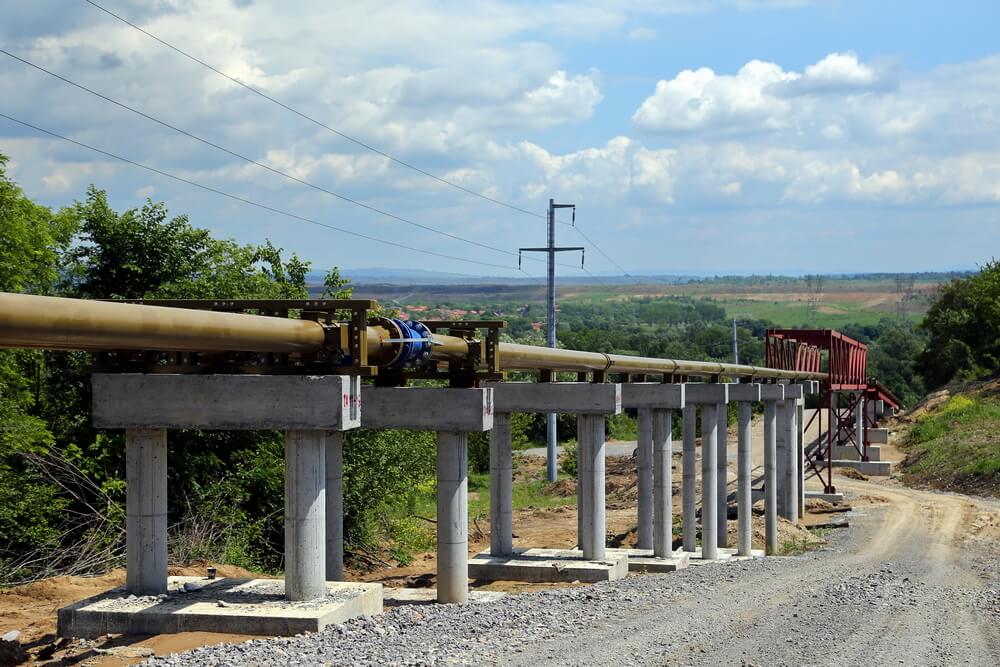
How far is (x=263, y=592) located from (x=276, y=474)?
13.9 metres

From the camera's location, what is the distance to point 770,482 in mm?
40281

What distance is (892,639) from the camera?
16.0m

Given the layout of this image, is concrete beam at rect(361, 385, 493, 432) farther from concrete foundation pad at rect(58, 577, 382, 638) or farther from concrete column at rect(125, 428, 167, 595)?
concrete column at rect(125, 428, 167, 595)

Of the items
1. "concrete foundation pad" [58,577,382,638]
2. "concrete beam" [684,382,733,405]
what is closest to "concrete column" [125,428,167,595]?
"concrete foundation pad" [58,577,382,638]

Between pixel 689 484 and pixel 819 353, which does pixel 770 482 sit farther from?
pixel 819 353

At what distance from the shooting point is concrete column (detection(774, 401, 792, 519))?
150ft

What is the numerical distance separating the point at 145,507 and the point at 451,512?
486cm

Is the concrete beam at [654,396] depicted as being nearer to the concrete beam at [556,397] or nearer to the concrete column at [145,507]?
the concrete beam at [556,397]

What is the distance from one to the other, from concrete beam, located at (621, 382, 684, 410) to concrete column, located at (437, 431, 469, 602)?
12.1 m

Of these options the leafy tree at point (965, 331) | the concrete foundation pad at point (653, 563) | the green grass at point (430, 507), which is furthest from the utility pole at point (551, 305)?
the leafy tree at point (965, 331)

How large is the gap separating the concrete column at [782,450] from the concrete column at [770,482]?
428 millimetres

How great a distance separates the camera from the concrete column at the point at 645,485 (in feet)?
99.0

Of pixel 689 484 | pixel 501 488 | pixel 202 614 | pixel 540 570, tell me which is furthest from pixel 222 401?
pixel 689 484

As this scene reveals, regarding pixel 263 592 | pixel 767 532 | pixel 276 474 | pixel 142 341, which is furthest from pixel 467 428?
pixel 767 532
